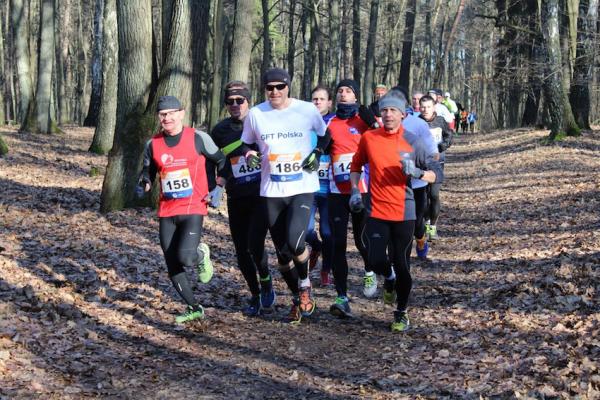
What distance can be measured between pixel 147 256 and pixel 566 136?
16836 mm

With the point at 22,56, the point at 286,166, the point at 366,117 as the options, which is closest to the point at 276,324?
the point at 286,166

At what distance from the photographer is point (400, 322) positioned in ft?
23.1

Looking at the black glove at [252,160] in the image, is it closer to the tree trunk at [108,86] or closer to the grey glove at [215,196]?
the grey glove at [215,196]

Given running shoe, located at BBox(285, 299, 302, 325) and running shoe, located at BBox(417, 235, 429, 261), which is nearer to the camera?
running shoe, located at BBox(285, 299, 302, 325)

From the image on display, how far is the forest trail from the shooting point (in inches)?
215

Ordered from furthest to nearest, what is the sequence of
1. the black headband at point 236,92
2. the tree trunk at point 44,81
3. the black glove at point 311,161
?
the tree trunk at point 44,81, the black headband at point 236,92, the black glove at point 311,161

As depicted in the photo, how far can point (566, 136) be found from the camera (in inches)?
890

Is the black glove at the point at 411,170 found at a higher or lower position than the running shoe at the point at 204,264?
higher

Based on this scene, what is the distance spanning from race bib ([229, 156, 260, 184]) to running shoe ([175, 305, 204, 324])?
1347 mm

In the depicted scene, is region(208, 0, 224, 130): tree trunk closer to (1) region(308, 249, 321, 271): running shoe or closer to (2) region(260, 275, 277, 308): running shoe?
(1) region(308, 249, 321, 271): running shoe

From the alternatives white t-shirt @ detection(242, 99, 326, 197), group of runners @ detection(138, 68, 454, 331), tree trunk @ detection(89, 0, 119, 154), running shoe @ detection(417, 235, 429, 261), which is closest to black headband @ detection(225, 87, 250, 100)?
group of runners @ detection(138, 68, 454, 331)

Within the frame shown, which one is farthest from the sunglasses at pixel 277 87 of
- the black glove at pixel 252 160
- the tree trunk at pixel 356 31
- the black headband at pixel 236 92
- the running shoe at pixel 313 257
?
the tree trunk at pixel 356 31

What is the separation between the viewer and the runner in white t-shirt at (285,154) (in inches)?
266

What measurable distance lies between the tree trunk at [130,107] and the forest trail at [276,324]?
489 millimetres
